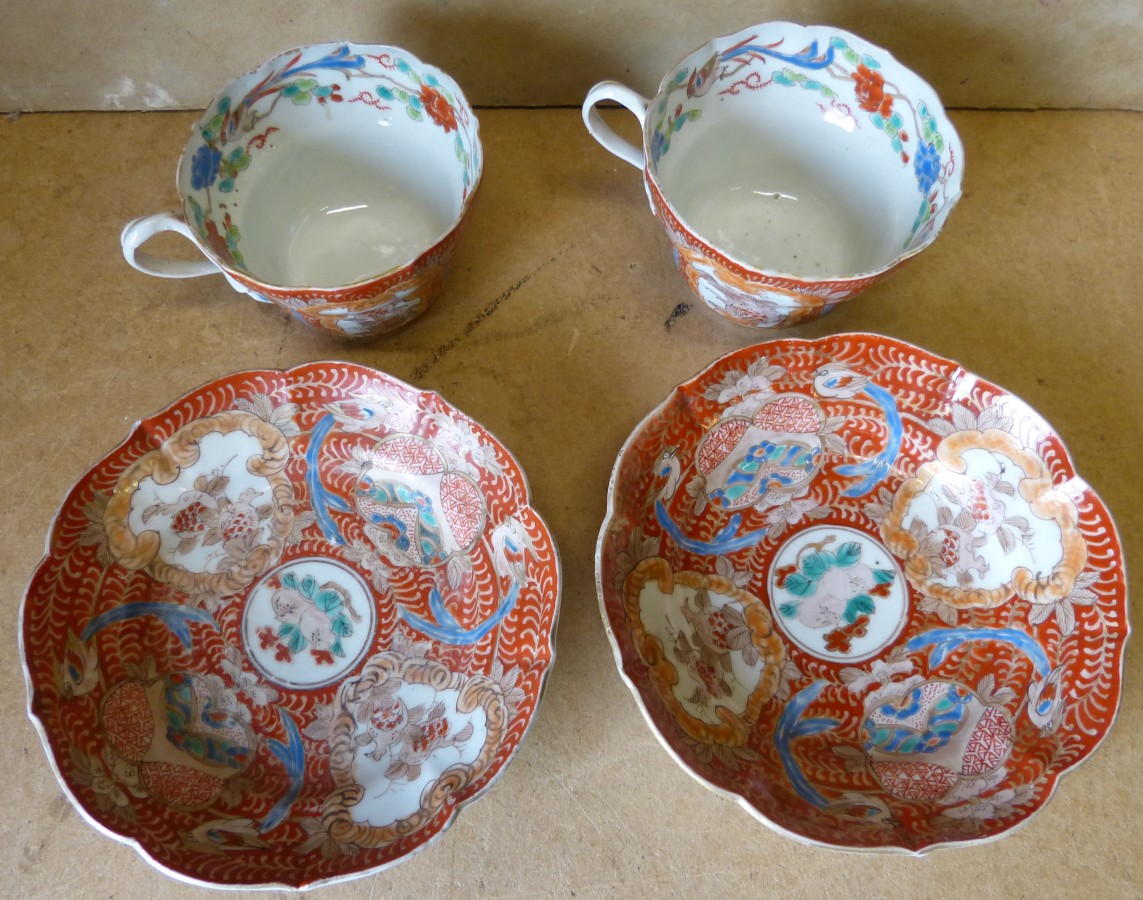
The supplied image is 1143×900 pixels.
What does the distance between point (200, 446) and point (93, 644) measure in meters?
0.17

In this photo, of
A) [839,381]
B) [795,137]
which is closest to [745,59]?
[795,137]

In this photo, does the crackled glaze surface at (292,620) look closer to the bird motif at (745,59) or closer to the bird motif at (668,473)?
the bird motif at (668,473)

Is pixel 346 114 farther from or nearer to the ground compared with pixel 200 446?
farther from the ground

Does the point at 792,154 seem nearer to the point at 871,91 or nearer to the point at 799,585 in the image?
the point at 871,91

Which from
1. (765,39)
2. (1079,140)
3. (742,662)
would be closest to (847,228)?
(765,39)

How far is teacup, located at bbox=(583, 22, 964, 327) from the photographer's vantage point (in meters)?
0.72

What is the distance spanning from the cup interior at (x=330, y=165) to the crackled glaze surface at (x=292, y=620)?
0.51 feet

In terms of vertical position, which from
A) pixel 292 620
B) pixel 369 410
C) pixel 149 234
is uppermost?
pixel 149 234

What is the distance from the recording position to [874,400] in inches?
28.3

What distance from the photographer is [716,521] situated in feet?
2.34

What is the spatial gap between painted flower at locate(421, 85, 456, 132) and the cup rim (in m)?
0.18

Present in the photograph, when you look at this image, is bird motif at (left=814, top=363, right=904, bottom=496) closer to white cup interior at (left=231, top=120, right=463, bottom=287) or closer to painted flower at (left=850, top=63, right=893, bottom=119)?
painted flower at (left=850, top=63, right=893, bottom=119)

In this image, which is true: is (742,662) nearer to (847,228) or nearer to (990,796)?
(990,796)

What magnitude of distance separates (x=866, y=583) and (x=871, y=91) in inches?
17.6
